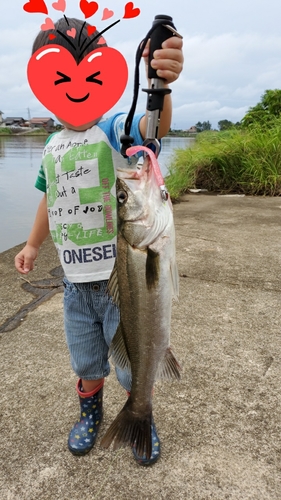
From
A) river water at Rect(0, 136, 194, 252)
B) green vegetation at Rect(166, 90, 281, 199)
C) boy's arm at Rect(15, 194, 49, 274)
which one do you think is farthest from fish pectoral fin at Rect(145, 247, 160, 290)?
green vegetation at Rect(166, 90, 281, 199)

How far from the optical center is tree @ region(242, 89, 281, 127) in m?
12.3

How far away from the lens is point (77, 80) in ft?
4.82

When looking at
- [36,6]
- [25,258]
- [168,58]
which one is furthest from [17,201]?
[168,58]

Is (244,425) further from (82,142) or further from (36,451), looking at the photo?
(82,142)

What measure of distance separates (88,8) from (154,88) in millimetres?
458

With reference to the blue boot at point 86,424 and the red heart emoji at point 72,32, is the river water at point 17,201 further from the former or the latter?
the red heart emoji at point 72,32

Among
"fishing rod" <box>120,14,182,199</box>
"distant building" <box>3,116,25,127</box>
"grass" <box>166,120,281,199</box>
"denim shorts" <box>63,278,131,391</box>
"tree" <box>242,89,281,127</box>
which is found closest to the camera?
"fishing rod" <box>120,14,182,199</box>

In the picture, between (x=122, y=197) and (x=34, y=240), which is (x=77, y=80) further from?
(x=34, y=240)

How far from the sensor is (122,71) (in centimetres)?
143

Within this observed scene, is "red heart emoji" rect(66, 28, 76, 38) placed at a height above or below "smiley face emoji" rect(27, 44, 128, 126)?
above

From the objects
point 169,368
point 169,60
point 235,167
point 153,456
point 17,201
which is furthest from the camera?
point 17,201

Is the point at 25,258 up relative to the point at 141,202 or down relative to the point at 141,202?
down

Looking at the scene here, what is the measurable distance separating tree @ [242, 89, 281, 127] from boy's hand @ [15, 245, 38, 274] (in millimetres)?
11101

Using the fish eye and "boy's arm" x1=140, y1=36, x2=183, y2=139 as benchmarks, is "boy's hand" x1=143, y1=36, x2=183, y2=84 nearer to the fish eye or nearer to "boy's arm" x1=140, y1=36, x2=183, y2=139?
"boy's arm" x1=140, y1=36, x2=183, y2=139
